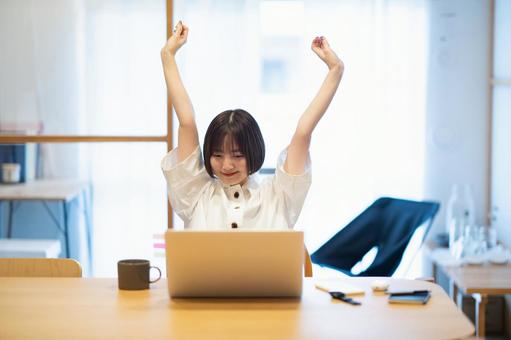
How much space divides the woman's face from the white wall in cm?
220

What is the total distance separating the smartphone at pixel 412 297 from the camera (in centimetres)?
178

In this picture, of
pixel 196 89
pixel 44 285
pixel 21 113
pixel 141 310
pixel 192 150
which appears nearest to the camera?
pixel 141 310

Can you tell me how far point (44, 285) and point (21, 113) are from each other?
4.09 feet

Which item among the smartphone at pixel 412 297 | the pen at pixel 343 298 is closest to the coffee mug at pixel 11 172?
the pen at pixel 343 298

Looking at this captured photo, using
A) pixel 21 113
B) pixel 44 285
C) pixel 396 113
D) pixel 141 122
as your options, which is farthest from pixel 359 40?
pixel 44 285

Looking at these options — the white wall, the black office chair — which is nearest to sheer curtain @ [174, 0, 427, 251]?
the white wall

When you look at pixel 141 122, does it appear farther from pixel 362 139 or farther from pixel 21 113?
pixel 362 139

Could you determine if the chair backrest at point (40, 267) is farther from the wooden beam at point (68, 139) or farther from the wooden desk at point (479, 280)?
the wooden desk at point (479, 280)

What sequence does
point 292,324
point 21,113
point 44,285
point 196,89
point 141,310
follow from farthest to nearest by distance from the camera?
point 196,89, point 21,113, point 44,285, point 141,310, point 292,324

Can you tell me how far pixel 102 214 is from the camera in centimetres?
318

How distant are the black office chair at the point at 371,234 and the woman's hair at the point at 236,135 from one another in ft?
4.65

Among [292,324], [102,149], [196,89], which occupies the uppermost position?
[196,89]

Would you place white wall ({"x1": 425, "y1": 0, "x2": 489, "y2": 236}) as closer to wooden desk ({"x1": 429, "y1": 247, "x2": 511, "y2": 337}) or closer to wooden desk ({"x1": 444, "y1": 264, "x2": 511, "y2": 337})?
wooden desk ({"x1": 429, "y1": 247, "x2": 511, "y2": 337})

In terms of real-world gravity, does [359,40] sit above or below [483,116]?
above
